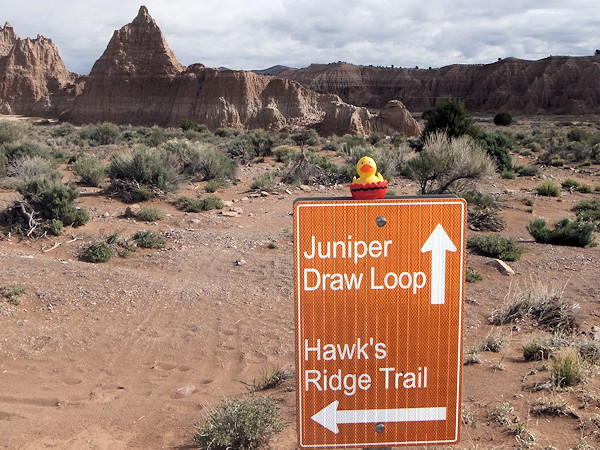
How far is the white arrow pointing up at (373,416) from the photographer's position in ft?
6.57

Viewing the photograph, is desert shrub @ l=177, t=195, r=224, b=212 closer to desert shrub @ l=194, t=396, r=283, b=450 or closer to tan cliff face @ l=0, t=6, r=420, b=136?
desert shrub @ l=194, t=396, r=283, b=450

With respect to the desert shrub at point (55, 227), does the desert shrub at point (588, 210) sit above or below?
below

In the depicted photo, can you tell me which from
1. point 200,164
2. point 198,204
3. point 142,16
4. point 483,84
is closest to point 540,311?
point 198,204

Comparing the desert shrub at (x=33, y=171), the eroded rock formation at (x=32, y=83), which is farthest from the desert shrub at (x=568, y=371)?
the eroded rock formation at (x=32, y=83)

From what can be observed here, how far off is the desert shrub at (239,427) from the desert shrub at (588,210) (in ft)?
39.3

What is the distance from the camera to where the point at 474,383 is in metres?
4.68

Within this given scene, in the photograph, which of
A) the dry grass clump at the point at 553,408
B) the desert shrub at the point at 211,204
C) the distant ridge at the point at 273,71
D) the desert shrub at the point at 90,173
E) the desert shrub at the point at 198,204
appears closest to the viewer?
the dry grass clump at the point at 553,408

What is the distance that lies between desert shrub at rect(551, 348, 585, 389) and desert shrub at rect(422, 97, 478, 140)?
17987 mm

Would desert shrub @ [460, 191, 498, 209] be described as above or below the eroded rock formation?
below

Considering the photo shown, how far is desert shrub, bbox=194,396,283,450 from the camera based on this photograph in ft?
12.2

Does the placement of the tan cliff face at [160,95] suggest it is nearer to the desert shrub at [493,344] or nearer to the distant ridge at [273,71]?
the desert shrub at [493,344]

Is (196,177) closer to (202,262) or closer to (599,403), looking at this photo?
(202,262)

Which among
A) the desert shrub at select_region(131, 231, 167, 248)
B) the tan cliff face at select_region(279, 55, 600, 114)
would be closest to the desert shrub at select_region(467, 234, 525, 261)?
the desert shrub at select_region(131, 231, 167, 248)

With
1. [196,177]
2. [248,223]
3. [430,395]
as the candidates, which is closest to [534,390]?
[430,395]
